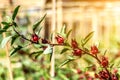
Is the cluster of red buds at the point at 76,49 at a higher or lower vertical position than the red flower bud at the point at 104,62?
higher

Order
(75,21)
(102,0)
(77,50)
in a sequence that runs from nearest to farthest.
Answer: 1. (77,50)
2. (75,21)
3. (102,0)

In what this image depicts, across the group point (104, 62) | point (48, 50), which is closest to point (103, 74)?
point (104, 62)

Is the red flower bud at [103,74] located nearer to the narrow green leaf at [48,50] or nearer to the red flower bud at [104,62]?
the red flower bud at [104,62]

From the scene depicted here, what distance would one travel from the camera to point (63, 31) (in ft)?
3.39

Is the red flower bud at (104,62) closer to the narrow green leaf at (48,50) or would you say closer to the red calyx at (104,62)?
the red calyx at (104,62)

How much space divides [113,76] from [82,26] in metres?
7.14

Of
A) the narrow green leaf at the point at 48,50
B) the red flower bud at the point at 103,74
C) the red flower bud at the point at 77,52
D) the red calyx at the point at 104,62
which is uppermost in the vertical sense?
the narrow green leaf at the point at 48,50

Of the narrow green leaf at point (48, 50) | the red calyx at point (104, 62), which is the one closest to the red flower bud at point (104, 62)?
the red calyx at point (104, 62)

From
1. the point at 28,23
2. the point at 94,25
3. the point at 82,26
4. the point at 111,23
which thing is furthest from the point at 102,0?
the point at 28,23

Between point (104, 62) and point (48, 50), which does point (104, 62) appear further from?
point (48, 50)

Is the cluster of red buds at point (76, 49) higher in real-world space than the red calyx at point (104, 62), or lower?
→ higher

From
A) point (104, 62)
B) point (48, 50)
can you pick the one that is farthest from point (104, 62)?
point (48, 50)

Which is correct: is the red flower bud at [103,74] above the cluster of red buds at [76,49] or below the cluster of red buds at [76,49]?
below

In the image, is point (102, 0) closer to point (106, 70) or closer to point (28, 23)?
point (28, 23)
